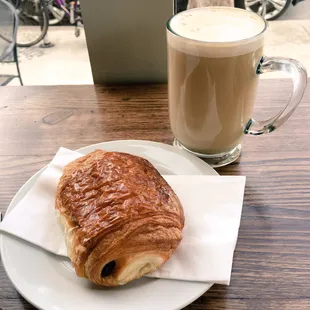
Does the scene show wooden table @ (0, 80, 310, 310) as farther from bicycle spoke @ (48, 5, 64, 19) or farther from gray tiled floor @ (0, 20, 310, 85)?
bicycle spoke @ (48, 5, 64, 19)

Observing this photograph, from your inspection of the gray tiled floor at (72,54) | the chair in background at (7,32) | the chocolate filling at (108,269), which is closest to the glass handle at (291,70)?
the chocolate filling at (108,269)

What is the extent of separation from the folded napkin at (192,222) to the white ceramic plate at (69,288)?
13 millimetres

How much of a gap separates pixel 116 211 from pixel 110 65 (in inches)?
22.5

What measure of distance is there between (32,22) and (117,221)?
340 centimetres

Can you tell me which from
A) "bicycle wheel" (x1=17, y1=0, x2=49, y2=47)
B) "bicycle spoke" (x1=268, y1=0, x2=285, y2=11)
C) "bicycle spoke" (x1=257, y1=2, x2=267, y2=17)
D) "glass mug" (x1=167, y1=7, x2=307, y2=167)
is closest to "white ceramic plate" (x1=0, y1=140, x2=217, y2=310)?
"glass mug" (x1=167, y1=7, x2=307, y2=167)

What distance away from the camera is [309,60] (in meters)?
2.60

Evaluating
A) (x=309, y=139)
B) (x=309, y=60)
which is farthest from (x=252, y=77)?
(x=309, y=60)

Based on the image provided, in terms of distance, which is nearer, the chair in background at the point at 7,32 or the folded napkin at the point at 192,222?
the folded napkin at the point at 192,222

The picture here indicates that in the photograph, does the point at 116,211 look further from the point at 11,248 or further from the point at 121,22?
the point at 121,22

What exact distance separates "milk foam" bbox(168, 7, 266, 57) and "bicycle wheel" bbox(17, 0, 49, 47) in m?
2.69

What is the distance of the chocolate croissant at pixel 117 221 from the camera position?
18.9 inches

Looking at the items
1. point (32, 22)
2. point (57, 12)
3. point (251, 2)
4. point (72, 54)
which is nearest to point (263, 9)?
point (251, 2)

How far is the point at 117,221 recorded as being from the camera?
19.2 inches

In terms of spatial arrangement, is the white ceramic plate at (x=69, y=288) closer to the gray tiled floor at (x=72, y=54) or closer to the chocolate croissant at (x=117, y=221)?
the chocolate croissant at (x=117, y=221)
